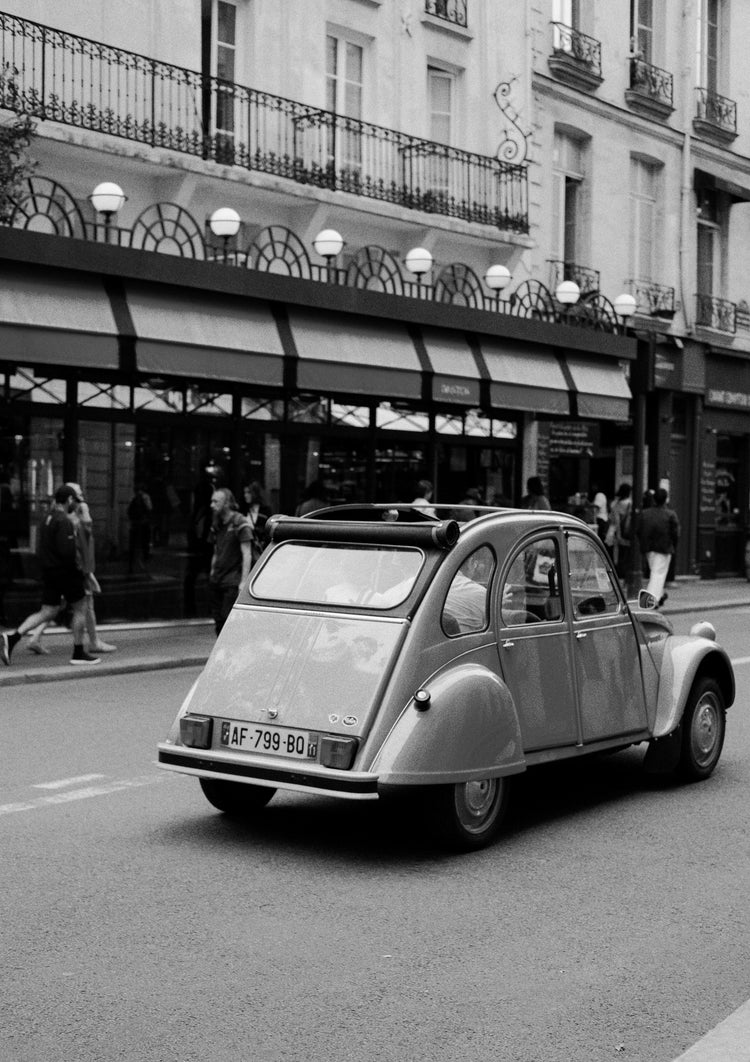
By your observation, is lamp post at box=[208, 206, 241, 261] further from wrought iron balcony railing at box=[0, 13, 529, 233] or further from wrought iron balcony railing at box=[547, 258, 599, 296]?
wrought iron balcony railing at box=[547, 258, 599, 296]

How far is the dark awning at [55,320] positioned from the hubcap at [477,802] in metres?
9.74

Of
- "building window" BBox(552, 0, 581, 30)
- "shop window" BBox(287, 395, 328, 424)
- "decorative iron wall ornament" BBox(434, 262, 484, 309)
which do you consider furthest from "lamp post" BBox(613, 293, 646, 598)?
"building window" BBox(552, 0, 581, 30)

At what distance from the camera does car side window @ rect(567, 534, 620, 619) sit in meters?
7.86

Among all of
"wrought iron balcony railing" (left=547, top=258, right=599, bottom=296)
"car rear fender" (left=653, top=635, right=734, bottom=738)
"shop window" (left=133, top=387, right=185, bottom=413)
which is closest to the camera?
"car rear fender" (left=653, top=635, right=734, bottom=738)

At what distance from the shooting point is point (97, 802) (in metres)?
7.84

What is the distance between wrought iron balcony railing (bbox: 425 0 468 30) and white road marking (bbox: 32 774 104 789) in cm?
1784

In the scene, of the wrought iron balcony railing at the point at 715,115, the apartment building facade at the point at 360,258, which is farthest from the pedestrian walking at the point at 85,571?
the wrought iron balcony railing at the point at 715,115

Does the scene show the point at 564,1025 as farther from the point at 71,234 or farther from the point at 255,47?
the point at 255,47

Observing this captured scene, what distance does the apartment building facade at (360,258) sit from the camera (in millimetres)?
16906

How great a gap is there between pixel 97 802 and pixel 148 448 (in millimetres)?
10375

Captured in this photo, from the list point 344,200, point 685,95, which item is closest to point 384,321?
point 344,200

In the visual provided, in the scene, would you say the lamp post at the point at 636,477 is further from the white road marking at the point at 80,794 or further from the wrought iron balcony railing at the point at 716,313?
the white road marking at the point at 80,794

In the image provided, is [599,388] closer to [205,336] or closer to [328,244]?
[328,244]

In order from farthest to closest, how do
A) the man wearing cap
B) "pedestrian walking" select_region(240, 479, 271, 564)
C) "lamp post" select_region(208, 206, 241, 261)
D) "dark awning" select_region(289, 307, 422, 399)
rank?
"dark awning" select_region(289, 307, 422, 399)
"pedestrian walking" select_region(240, 479, 271, 564)
"lamp post" select_region(208, 206, 241, 261)
the man wearing cap
